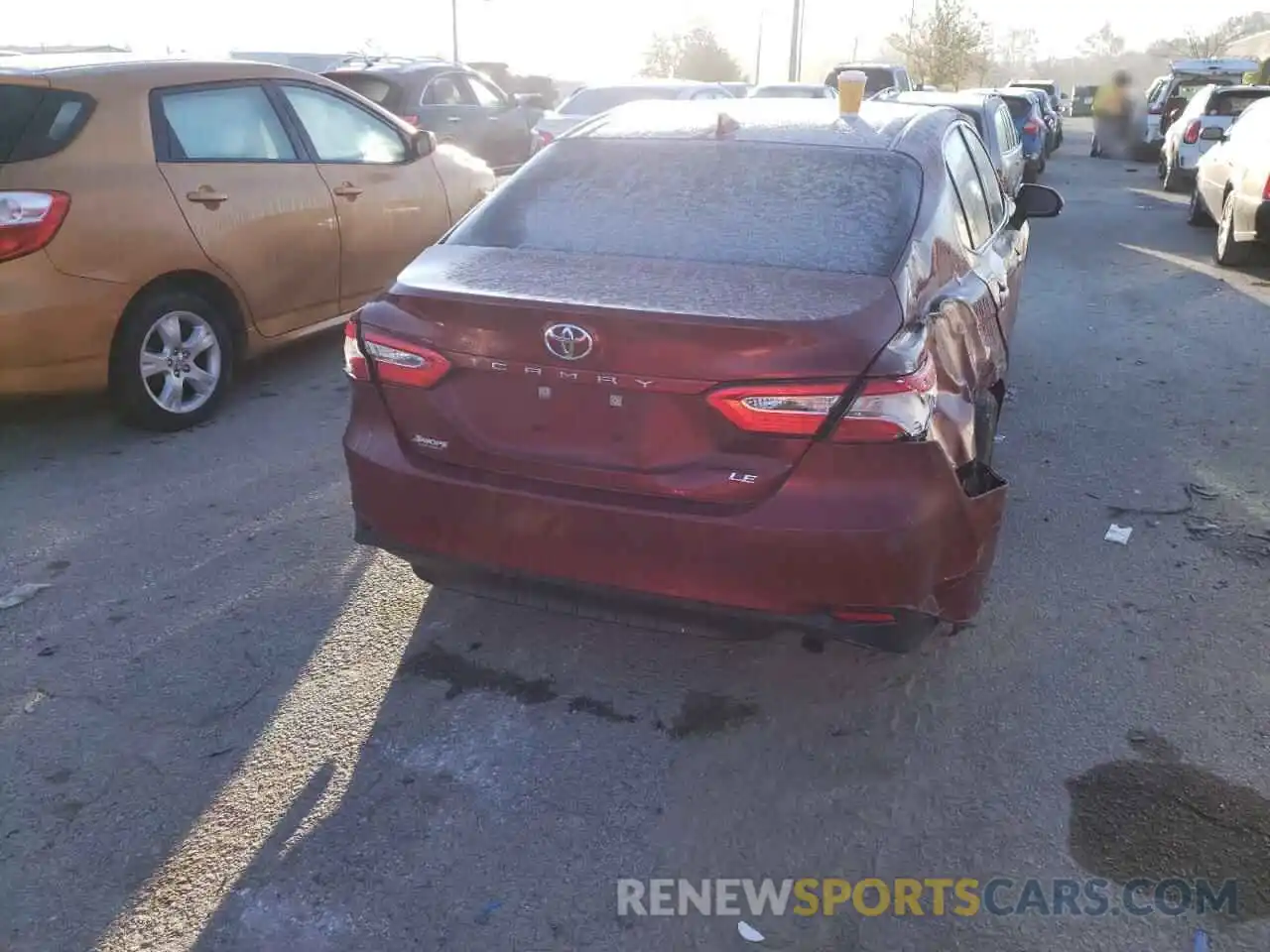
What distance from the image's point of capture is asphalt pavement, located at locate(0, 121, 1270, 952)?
96.2 inches

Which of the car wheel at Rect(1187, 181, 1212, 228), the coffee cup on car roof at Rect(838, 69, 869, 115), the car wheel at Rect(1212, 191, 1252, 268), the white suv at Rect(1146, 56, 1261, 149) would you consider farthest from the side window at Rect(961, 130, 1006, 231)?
the white suv at Rect(1146, 56, 1261, 149)

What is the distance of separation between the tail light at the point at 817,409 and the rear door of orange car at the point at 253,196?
367 centimetres

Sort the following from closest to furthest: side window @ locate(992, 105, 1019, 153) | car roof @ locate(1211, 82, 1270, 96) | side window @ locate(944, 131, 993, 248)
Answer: side window @ locate(944, 131, 993, 248), side window @ locate(992, 105, 1019, 153), car roof @ locate(1211, 82, 1270, 96)

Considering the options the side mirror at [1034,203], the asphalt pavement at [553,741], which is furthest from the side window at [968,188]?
the asphalt pavement at [553,741]

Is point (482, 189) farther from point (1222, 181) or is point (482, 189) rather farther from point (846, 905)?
point (1222, 181)

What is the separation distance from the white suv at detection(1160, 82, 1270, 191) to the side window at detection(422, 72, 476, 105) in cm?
1014

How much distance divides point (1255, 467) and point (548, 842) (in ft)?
13.1

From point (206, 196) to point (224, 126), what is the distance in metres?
0.52

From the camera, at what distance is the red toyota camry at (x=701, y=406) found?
2.61m

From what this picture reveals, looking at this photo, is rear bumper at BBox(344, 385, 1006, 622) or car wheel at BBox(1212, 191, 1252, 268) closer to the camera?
rear bumper at BBox(344, 385, 1006, 622)

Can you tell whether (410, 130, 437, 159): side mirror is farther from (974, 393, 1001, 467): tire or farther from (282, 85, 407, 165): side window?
(974, 393, 1001, 467): tire

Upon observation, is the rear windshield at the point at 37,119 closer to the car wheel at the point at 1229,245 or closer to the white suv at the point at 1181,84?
the car wheel at the point at 1229,245

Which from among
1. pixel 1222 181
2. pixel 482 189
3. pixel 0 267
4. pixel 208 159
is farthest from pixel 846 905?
pixel 1222 181

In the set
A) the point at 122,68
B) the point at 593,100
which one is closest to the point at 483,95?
the point at 593,100
